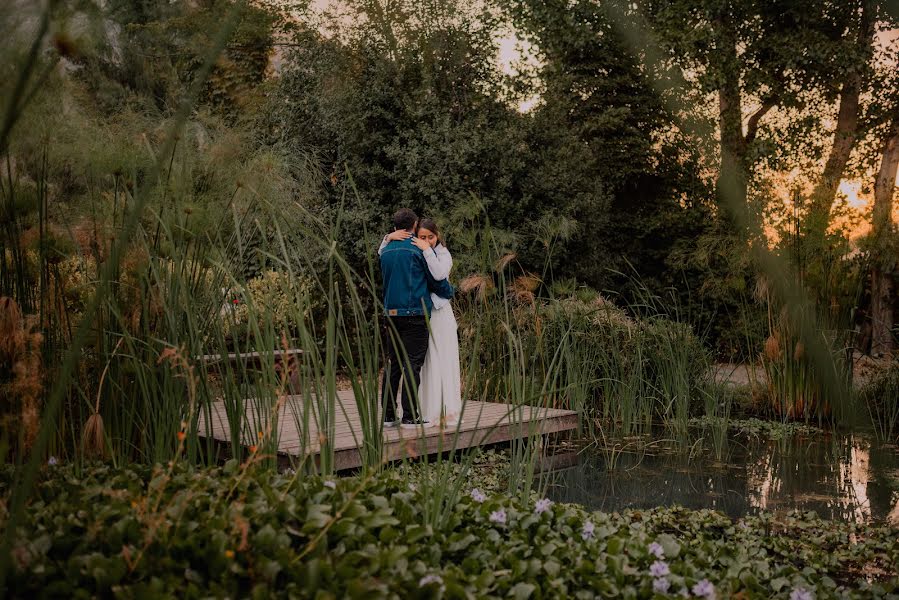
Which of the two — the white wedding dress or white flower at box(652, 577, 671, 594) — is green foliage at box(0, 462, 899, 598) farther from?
the white wedding dress

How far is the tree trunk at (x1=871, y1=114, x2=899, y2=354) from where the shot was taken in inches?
370

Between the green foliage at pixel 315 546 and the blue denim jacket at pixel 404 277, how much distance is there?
2446mm

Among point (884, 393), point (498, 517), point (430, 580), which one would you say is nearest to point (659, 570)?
point (498, 517)

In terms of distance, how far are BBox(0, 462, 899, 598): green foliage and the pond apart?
1576mm

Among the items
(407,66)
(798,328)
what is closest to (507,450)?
(798,328)

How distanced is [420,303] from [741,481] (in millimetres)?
2161

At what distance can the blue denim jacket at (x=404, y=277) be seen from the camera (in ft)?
16.2

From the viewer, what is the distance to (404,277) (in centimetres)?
495

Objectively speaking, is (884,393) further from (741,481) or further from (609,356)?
(741,481)

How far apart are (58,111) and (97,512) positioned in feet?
5.84

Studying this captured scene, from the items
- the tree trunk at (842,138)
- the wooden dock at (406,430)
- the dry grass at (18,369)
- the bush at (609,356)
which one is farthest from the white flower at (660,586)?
the tree trunk at (842,138)

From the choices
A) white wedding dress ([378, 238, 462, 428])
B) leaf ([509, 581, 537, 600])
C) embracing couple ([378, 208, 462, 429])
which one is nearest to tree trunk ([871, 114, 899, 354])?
white wedding dress ([378, 238, 462, 428])

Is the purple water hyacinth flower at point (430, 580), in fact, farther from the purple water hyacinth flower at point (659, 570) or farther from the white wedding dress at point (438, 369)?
the white wedding dress at point (438, 369)

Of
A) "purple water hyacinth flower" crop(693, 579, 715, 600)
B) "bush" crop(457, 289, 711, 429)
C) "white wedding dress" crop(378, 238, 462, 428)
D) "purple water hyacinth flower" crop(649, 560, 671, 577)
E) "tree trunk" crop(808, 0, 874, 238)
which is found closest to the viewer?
"purple water hyacinth flower" crop(693, 579, 715, 600)
